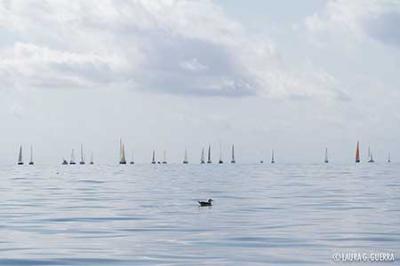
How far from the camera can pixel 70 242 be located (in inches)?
1228

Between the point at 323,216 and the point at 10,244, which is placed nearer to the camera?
the point at 10,244

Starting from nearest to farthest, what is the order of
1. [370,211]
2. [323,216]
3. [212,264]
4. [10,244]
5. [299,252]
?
[212,264], [299,252], [10,244], [323,216], [370,211]

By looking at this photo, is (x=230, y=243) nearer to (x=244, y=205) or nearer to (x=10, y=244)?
(x=10, y=244)

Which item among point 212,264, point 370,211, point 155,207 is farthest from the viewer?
point 155,207

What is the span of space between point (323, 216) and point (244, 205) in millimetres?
11633

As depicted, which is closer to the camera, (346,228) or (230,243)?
(230,243)

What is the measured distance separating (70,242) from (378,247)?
13.6 metres

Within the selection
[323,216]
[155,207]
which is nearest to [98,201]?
[155,207]

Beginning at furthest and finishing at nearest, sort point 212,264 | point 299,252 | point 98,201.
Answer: point 98,201
point 299,252
point 212,264

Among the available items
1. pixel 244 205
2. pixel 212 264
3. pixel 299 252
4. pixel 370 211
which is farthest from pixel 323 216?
pixel 212 264

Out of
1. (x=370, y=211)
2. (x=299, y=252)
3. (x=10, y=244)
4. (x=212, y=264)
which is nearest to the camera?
(x=212, y=264)

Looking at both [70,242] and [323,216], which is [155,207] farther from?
[70,242]

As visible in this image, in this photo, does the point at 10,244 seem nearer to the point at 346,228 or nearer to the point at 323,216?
the point at 346,228

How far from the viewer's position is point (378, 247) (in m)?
29.3
